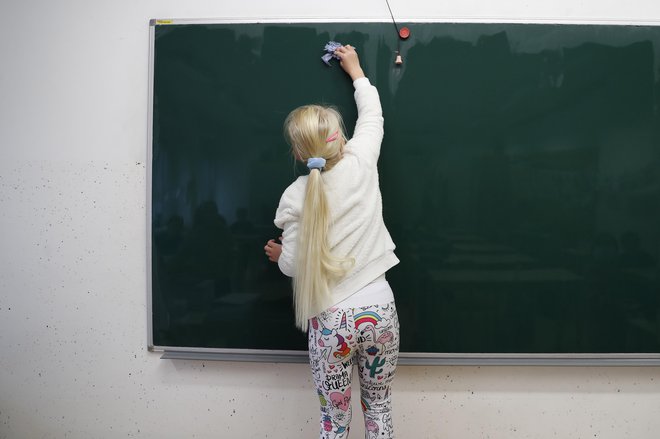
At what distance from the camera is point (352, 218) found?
1205mm

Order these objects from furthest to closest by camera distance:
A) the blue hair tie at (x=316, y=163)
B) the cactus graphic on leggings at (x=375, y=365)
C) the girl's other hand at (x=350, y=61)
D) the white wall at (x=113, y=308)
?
the white wall at (x=113, y=308), the girl's other hand at (x=350, y=61), the cactus graphic on leggings at (x=375, y=365), the blue hair tie at (x=316, y=163)

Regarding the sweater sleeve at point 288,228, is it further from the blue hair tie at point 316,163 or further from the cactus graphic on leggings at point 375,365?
the cactus graphic on leggings at point 375,365

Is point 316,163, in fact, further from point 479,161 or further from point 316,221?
point 479,161

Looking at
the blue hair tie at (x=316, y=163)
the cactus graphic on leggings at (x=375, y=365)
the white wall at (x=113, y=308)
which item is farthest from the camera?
the white wall at (x=113, y=308)

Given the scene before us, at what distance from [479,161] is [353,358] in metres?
0.95

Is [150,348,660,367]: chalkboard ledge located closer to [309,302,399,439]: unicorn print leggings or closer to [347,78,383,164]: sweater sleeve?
[309,302,399,439]: unicorn print leggings

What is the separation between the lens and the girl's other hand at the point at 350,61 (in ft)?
4.91

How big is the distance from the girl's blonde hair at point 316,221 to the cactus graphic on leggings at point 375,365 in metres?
0.27

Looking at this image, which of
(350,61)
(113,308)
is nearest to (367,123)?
(350,61)

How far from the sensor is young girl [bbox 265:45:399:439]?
1.17 m

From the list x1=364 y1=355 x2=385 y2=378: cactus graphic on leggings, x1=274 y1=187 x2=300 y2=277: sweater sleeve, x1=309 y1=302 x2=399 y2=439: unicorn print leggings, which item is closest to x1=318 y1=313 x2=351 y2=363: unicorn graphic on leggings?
x1=309 y1=302 x2=399 y2=439: unicorn print leggings

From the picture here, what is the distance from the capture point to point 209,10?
5.34 ft

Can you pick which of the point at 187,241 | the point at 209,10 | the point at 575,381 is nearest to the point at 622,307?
the point at 575,381

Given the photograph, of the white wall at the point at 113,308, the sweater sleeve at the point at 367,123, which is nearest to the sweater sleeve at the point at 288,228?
the sweater sleeve at the point at 367,123
